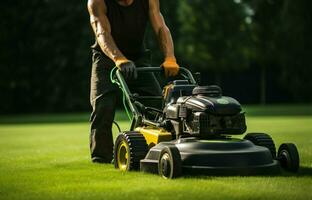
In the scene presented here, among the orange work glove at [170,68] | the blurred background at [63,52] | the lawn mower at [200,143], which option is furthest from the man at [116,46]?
the blurred background at [63,52]

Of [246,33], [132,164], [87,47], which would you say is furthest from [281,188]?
[246,33]

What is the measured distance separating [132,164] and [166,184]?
0.95m

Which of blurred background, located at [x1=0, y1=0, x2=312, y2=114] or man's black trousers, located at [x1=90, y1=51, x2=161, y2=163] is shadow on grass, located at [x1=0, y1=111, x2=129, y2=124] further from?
man's black trousers, located at [x1=90, y1=51, x2=161, y2=163]

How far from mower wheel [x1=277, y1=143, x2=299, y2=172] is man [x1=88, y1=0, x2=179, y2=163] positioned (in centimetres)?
160

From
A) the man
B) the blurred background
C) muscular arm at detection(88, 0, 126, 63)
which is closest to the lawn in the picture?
the man

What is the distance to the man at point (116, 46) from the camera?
7430 mm

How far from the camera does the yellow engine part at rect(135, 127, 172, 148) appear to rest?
6.41 meters

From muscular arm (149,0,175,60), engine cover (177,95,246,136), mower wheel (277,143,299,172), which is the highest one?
muscular arm (149,0,175,60)

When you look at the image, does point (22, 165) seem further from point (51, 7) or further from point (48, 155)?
point (51, 7)

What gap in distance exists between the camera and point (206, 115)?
5.91 metres

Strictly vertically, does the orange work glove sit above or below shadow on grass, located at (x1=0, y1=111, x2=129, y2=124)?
above

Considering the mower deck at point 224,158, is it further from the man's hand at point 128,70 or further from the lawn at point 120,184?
the man's hand at point 128,70

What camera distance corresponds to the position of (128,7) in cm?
756

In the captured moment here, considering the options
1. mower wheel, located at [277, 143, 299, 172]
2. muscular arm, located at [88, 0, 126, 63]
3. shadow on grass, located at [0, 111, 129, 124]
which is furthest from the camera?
shadow on grass, located at [0, 111, 129, 124]
